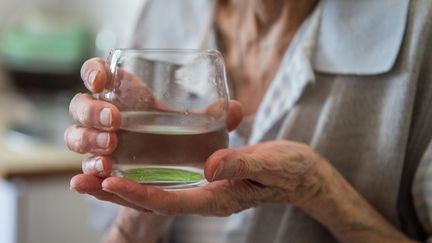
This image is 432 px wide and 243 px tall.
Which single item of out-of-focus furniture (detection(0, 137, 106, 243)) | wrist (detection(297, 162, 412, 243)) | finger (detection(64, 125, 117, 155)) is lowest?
out-of-focus furniture (detection(0, 137, 106, 243))

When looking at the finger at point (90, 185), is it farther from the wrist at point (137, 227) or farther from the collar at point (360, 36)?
the collar at point (360, 36)

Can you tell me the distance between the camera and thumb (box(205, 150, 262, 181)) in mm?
643

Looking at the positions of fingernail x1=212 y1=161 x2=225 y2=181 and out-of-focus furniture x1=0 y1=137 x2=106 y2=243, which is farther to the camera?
out-of-focus furniture x1=0 y1=137 x2=106 y2=243

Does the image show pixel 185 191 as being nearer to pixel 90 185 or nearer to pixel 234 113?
pixel 90 185

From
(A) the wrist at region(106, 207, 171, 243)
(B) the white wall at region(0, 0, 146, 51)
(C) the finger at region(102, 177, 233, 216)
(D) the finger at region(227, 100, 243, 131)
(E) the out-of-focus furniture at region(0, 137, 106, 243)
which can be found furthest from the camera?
(B) the white wall at region(0, 0, 146, 51)

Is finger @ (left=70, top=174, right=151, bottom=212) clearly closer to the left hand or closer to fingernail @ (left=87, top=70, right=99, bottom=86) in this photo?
the left hand

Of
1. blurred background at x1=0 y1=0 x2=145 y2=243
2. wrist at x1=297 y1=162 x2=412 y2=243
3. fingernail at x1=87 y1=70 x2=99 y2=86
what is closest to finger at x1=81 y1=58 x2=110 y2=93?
fingernail at x1=87 y1=70 x2=99 y2=86

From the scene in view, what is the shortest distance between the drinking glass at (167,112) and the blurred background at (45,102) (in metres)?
0.87

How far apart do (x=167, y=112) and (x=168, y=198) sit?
0.09 m

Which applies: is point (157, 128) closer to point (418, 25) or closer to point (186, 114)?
point (186, 114)

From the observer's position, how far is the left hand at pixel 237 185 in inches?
25.3

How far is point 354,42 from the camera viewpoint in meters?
Answer: 0.94

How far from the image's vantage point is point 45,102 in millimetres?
2279

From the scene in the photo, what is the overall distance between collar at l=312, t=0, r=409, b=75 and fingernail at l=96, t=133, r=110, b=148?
411mm
